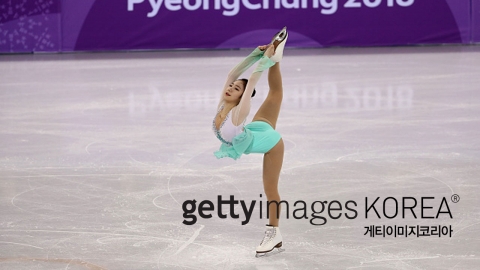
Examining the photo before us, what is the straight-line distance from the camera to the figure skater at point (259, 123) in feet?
12.9

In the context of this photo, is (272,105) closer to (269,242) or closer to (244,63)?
(244,63)

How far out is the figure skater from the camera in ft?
12.9

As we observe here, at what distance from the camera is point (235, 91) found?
4.00m

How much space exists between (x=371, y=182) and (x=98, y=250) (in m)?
2.15

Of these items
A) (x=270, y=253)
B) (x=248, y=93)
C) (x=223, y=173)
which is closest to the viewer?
(x=248, y=93)

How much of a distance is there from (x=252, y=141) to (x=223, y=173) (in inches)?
81.3

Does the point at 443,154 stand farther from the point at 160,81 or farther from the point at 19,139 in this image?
the point at 160,81

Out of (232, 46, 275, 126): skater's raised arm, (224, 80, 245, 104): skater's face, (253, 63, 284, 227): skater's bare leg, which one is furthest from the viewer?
(253, 63, 284, 227): skater's bare leg

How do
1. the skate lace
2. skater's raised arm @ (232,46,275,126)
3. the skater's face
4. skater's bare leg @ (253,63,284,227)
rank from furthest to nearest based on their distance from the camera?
the skate lace < skater's bare leg @ (253,63,284,227) < the skater's face < skater's raised arm @ (232,46,275,126)

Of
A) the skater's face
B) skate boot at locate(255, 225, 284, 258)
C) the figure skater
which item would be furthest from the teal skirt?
skate boot at locate(255, 225, 284, 258)

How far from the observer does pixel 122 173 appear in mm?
6098

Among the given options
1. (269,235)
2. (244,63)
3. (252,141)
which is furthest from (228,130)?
(269,235)

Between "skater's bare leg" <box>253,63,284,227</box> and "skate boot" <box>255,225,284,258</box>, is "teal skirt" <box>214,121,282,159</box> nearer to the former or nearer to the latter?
"skater's bare leg" <box>253,63,284,227</box>

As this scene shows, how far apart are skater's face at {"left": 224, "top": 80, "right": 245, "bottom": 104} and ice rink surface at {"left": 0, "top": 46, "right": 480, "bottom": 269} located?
0.85 metres
